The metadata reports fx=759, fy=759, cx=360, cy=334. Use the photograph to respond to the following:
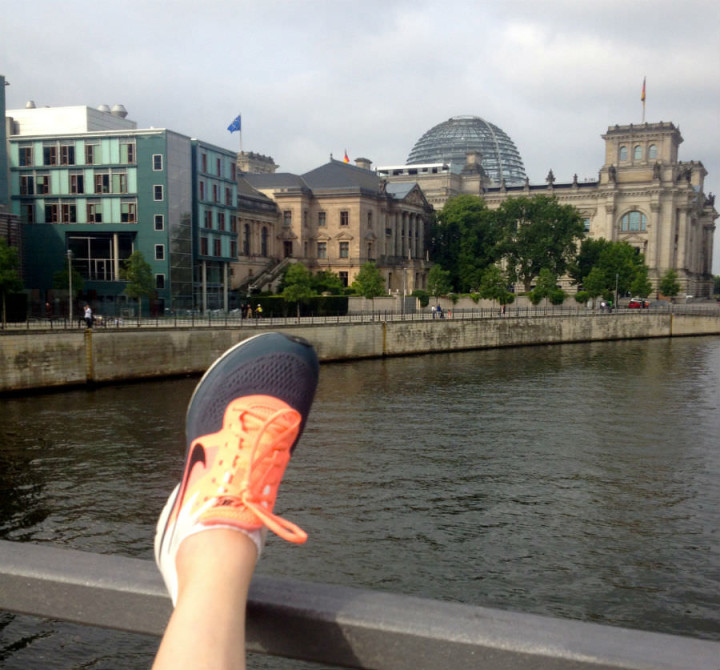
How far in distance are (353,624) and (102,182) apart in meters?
56.3

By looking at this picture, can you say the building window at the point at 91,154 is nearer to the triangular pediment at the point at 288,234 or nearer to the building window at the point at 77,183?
the building window at the point at 77,183

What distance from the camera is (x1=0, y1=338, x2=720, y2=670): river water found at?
1245 cm

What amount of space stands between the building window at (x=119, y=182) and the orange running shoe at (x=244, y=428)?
178ft

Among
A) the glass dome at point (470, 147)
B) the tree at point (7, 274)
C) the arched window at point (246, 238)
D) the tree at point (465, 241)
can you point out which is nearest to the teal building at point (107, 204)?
the tree at point (7, 274)

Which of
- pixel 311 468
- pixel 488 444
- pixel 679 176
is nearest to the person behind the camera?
pixel 311 468

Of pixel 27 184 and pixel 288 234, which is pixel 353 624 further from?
pixel 288 234

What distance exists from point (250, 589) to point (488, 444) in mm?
21638

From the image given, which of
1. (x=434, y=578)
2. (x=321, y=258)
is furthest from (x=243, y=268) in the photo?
(x=434, y=578)

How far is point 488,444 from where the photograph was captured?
23078 mm

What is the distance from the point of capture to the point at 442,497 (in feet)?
57.4

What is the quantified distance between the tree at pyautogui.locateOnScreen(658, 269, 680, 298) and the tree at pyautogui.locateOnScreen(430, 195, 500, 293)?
30.6 meters

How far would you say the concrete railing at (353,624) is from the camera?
5.76ft

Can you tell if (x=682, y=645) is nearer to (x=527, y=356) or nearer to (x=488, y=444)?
(x=488, y=444)

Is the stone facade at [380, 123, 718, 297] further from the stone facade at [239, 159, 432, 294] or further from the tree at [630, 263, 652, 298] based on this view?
the stone facade at [239, 159, 432, 294]
